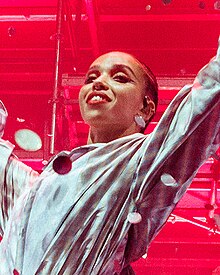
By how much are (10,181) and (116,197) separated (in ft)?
1.01

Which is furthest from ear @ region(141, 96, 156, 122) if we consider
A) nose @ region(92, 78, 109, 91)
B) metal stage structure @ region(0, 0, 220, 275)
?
metal stage structure @ region(0, 0, 220, 275)

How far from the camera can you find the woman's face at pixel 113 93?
5.22 ft

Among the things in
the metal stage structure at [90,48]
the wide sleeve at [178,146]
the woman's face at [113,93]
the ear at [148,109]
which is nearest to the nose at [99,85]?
the woman's face at [113,93]

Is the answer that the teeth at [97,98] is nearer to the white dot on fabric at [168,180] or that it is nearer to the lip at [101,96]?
the lip at [101,96]

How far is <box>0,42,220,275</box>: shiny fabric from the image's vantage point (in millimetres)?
1350

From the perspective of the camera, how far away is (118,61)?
5.44 feet

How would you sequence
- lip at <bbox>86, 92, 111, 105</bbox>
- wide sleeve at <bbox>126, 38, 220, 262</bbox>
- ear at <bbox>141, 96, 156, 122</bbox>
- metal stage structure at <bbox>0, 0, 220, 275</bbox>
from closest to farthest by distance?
wide sleeve at <bbox>126, 38, 220, 262</bbox>, lip at <bbox>86, 92, 111, 105</bbox>, ear at <bbox>141, 96, 156, 122</bbox>, metal stage structure at <bbox>0, 0, 220, 275</bbox>

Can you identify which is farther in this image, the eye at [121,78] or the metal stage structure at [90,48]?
the metal stage structure at [90,48]

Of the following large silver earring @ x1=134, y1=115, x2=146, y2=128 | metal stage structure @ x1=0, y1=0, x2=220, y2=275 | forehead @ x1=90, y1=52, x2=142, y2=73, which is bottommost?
metal stage structure @ x1=0, y1=0, x2=220, y2=275

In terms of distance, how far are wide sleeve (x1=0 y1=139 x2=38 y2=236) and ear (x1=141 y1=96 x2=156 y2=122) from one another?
27cm

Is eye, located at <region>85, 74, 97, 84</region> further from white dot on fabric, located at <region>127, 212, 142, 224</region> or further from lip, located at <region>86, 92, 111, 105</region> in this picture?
white dot on fabric, located at <region>127, 212, 142, 224</region>

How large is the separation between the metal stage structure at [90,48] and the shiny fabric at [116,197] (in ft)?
7.45

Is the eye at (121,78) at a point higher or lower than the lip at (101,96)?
higher

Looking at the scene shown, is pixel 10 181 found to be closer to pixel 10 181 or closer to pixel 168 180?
pixel 10 181
